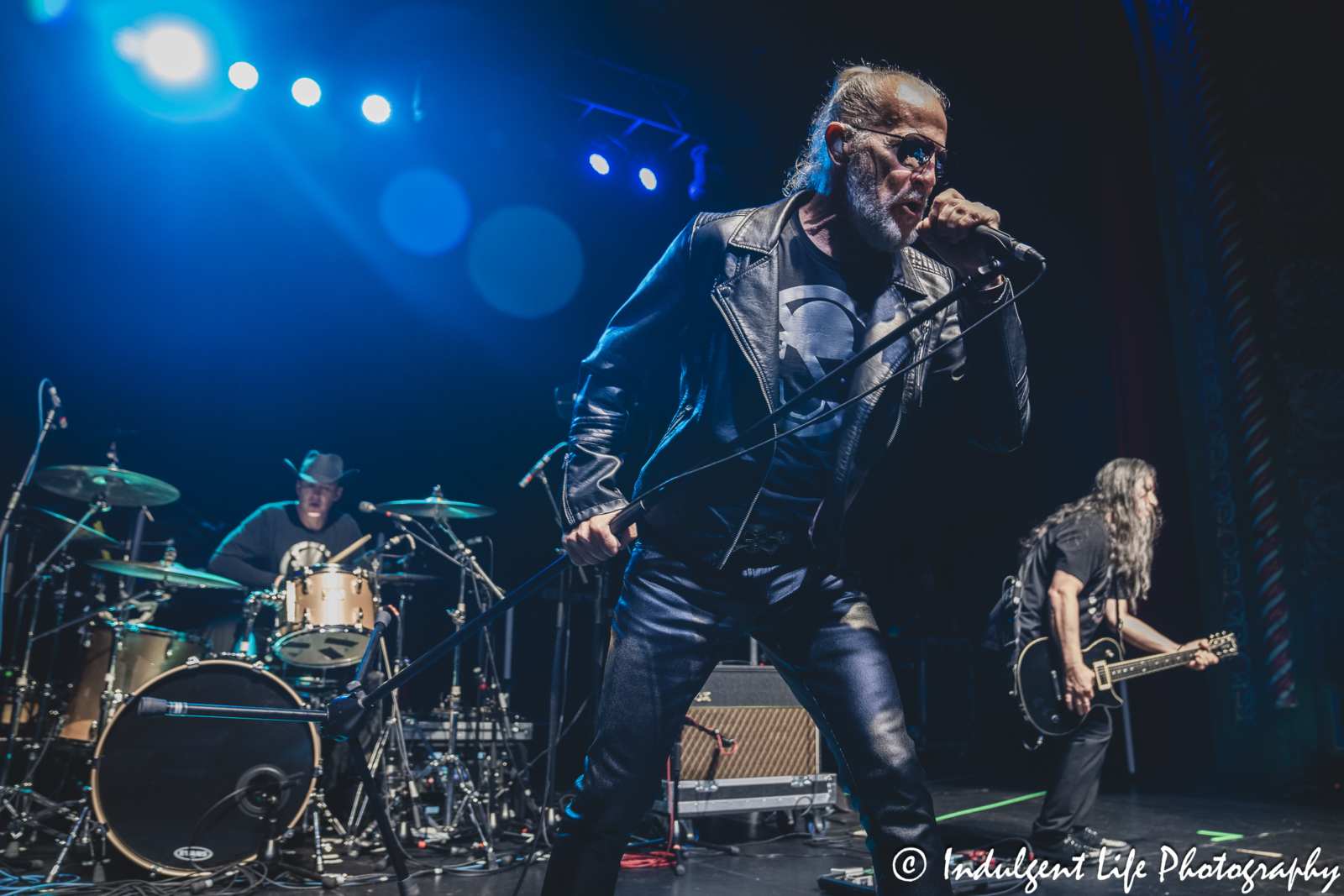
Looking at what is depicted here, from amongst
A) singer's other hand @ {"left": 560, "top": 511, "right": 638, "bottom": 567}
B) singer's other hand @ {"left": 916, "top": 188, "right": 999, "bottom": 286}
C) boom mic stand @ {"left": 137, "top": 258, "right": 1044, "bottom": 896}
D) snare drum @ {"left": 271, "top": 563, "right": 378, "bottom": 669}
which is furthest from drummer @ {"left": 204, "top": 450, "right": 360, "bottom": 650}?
singer's other hand @ {"left": 916, "top": 188, "right": 999, "bottom": 286}

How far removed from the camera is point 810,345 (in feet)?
6.51

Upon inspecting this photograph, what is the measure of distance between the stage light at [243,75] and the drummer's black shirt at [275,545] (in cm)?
349

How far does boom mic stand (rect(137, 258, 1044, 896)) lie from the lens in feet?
5.21

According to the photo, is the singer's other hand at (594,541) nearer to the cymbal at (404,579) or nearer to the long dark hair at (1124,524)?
the long dark hair at (1124,524)

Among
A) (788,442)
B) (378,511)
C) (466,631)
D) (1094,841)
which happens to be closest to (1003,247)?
(788,442)

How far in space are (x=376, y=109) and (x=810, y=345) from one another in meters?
7.08

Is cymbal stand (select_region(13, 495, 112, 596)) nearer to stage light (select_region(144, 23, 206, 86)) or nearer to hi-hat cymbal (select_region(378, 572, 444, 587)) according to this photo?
hi-hat cymbal (select_region(378, 572, 444, 587))

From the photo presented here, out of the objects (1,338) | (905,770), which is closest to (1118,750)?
(905,770)

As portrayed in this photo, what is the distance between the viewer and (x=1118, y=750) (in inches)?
312

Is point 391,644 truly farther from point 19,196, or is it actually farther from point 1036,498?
point 1036,498

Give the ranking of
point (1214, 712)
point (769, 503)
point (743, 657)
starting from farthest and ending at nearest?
→ 1. point (1214, 712)
2. point (743, 657)
3. point (769, 503)

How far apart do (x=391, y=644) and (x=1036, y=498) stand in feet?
23.0

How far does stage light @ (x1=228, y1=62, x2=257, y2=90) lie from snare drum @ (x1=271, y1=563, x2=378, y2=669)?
4437mm

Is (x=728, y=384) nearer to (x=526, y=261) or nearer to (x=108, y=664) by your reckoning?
(x=108, y=664)
